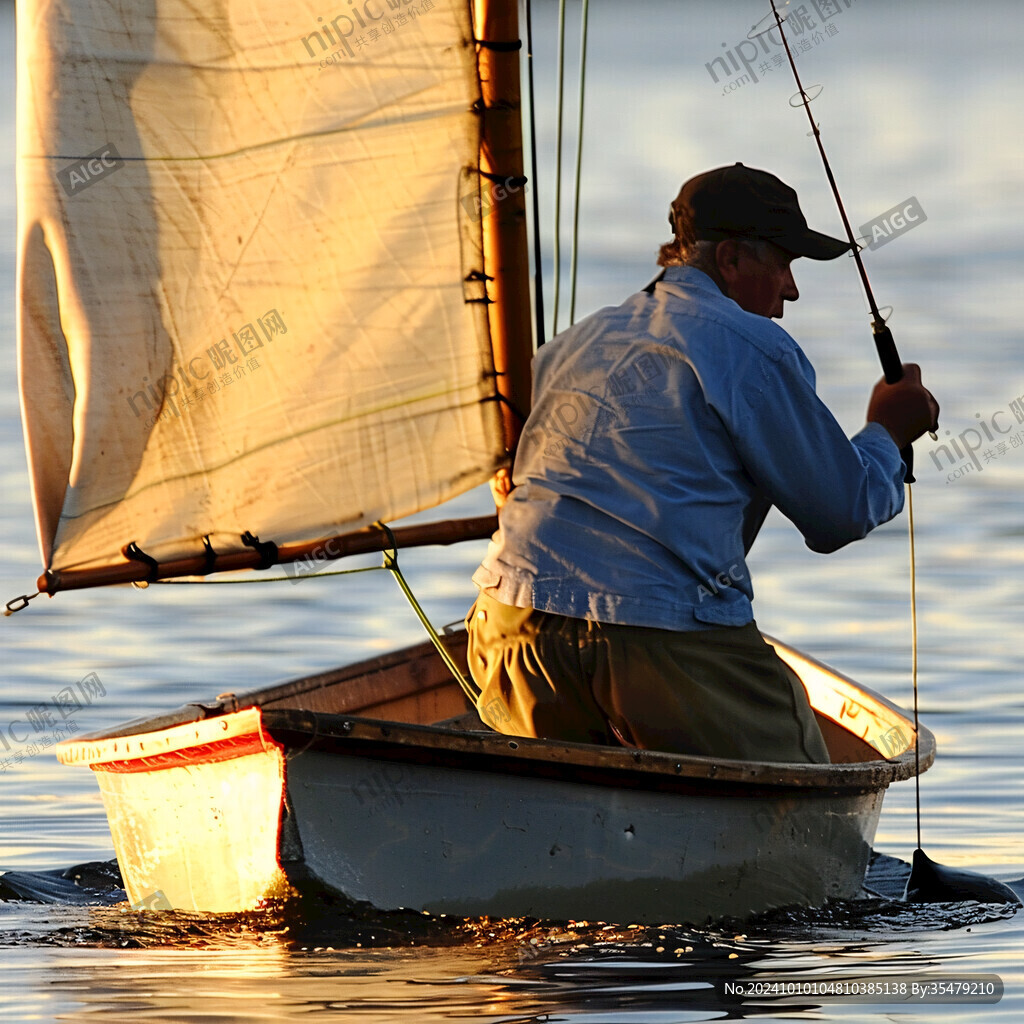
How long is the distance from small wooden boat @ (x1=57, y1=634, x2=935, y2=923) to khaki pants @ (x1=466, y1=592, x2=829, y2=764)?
15cm

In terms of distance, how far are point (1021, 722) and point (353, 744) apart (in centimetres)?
381

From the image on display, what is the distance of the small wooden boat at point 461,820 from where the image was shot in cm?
478

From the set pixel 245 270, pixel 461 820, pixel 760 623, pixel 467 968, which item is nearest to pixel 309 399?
pixel 245 270

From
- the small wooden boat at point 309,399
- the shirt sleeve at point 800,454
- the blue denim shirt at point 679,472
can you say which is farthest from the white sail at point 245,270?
the shirt sleeve at point 800,454

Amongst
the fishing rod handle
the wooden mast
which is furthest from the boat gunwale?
the wooden mast

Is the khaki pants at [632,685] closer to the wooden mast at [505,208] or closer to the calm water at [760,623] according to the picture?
the calm water at [760,623]

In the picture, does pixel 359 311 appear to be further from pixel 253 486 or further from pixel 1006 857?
pixel 1006 857

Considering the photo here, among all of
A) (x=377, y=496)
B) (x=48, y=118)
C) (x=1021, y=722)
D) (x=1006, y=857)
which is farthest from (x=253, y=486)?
(x=1021, y=722)

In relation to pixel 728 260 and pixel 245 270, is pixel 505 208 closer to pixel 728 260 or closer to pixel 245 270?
pixel 245 270

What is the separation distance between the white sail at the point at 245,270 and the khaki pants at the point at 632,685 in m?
0.75

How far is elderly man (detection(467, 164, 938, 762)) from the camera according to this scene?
5.00 metres

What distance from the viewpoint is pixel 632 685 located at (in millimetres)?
5070

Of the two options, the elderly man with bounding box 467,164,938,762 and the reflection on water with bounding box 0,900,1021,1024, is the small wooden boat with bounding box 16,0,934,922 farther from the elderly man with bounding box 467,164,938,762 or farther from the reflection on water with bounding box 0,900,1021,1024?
the elderly man with bounding box 467,164,938,762

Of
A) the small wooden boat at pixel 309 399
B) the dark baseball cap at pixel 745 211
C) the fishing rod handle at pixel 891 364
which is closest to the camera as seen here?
the small wooden boat at pixel 309 399
